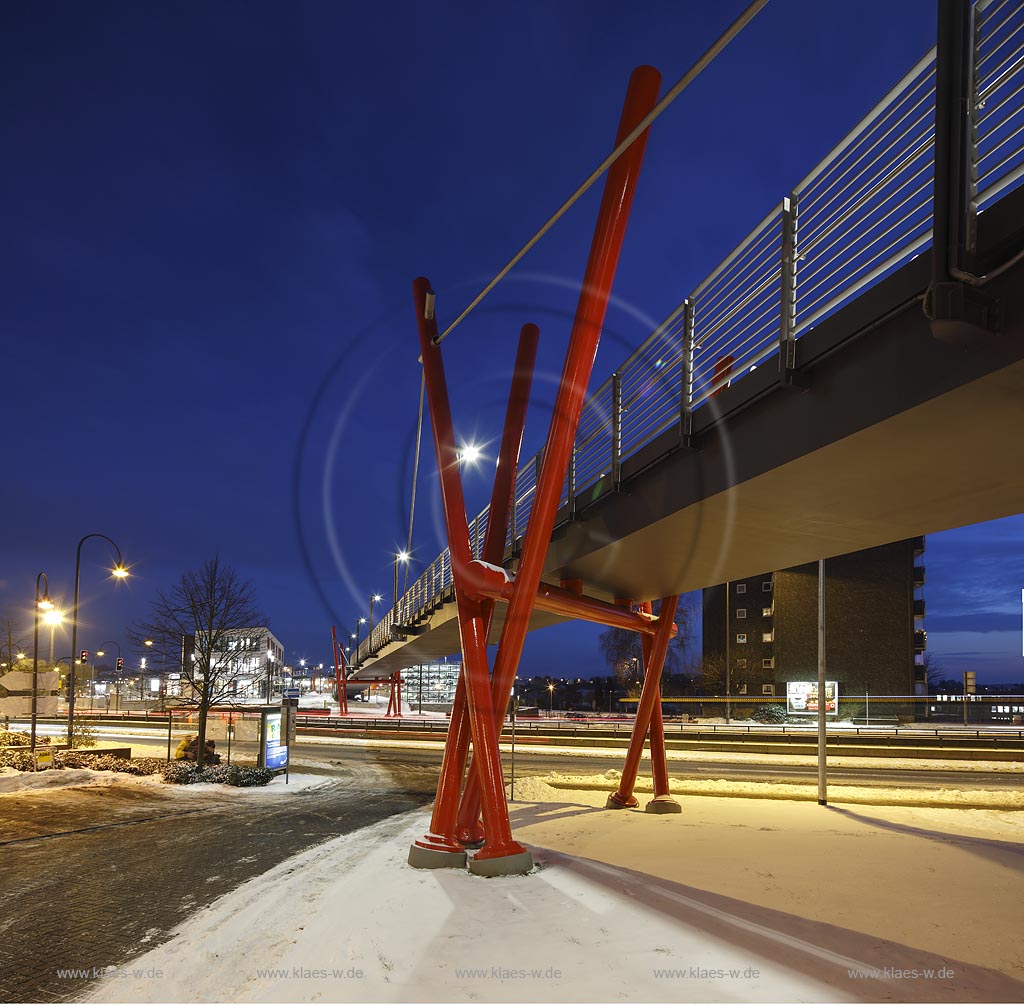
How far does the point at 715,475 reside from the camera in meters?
9.66

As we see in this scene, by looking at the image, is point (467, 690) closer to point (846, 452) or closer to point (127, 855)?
point (127, 855)

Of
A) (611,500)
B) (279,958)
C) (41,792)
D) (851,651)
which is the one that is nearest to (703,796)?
(611,500)

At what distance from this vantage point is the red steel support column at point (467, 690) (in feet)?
35.3

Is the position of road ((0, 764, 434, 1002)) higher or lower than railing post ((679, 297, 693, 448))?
lower

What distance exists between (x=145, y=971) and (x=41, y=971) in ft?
3.68

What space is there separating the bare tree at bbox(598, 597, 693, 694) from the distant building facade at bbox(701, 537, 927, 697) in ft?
60.2

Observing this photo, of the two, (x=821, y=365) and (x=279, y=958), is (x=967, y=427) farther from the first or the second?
(x=279, y=958)

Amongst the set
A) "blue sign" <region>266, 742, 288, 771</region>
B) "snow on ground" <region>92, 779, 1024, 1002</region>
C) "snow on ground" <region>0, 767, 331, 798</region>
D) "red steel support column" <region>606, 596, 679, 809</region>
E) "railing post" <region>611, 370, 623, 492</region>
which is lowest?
"snow on ground" <region>0, 767, 331, 798</region>

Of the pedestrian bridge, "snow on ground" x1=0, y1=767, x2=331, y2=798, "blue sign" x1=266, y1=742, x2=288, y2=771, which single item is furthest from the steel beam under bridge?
"blue sign" x1=266, y1=742, x2=288, y2=771

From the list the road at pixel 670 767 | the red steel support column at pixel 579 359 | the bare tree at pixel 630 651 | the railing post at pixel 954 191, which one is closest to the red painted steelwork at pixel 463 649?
the red steel support column at pixel 579 359

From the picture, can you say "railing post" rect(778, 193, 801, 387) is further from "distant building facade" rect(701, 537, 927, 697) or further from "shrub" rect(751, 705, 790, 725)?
"distant building facade" rect(701, 537, 927, 697)

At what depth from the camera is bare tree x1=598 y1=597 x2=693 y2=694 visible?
88562 mm

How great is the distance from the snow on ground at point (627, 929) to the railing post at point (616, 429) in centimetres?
552

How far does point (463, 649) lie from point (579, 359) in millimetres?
4654
